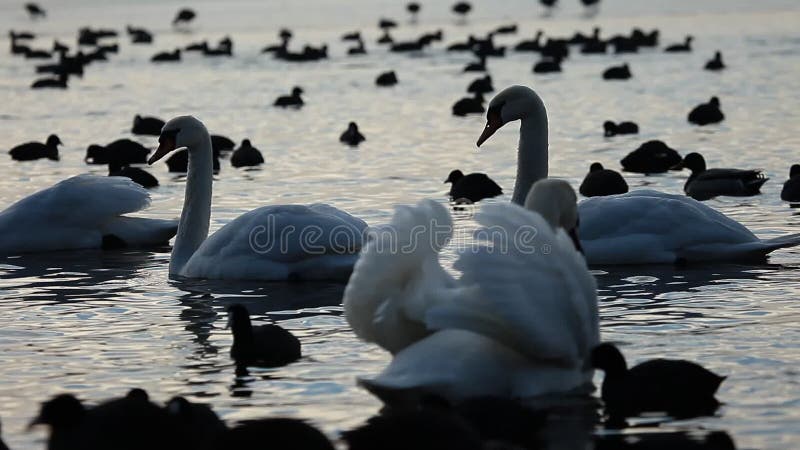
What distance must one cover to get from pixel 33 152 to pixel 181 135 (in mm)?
10641

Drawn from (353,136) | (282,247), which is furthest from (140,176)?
(282,247)

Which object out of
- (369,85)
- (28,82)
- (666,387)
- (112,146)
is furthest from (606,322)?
(28,82)

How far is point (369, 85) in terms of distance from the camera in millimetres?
42312

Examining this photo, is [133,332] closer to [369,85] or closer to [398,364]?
[398,364]

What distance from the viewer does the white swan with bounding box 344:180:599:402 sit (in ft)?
27.0

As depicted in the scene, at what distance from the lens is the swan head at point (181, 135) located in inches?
573

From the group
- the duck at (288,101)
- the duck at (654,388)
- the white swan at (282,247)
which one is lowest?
the duck at (654,388)

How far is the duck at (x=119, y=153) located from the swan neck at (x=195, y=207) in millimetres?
9996

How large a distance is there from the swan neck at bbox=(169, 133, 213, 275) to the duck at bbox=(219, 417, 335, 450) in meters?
7.19

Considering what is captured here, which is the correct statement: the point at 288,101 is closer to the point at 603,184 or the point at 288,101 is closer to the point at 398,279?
the point at 603,184

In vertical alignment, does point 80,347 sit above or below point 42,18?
below

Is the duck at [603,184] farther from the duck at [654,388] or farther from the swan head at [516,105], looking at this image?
the duck at [654,388]

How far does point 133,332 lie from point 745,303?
448 centimetres

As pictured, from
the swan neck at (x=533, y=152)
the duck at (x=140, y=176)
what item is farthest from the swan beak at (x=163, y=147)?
the duck at (x=140, y=176)
